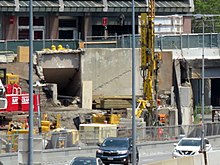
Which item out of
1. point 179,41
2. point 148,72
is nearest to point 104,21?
A: point 179,41

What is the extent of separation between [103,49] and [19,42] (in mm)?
7784

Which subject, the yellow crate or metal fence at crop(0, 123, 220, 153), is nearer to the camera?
metal fence at crop(0, 123, 220, 153)

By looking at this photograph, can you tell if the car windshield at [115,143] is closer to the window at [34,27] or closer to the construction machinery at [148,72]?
the construction machinery at [148,72]

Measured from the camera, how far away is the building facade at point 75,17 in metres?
96.5

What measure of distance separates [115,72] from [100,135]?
86.6 ft

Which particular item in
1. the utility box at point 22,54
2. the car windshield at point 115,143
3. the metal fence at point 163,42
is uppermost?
the metal fence at point 163,42

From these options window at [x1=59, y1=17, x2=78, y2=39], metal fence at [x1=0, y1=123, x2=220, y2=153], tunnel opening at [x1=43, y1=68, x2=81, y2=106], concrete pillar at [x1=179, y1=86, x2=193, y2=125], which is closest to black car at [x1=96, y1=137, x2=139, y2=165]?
metal fence at [x1=0, y1=123, x2=220, y2=153]

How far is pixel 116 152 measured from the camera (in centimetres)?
4941

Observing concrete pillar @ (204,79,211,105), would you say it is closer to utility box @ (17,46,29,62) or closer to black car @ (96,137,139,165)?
utility box @ (17,46,29,62)

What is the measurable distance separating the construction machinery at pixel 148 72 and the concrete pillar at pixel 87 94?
25.5ft

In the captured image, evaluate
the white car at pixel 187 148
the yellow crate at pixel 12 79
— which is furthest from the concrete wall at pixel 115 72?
the white car at pixel 187 148

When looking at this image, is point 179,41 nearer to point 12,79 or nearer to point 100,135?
point 12,79

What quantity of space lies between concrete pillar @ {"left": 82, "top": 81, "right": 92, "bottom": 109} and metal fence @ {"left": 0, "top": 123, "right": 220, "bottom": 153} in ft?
53.5

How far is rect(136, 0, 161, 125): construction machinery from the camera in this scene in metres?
74.2
